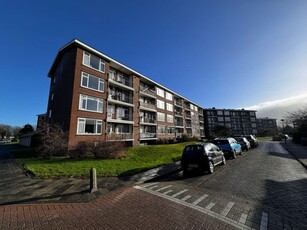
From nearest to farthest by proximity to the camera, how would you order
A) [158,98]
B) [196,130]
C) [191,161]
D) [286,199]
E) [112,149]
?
[286,199] < [191,161] < [112,149] < [158,98] < [196,130]

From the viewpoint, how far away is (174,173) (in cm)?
991

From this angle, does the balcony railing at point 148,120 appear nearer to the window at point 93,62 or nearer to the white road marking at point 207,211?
the window at point 93,62

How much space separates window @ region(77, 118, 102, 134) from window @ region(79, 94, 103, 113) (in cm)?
138

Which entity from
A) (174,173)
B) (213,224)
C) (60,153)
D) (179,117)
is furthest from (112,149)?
(179,117)

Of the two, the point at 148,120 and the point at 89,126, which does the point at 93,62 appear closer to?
the point at 89,126

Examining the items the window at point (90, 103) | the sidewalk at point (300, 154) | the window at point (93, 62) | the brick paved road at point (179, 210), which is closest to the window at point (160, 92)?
the window at point (93, 62)

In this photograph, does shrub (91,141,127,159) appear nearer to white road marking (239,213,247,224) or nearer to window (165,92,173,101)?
white road marking (239,213,247,224)

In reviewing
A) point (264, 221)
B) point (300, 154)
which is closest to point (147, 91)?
point (300, 154)

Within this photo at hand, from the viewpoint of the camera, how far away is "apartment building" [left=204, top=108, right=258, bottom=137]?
3233 inches

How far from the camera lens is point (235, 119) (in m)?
87.6

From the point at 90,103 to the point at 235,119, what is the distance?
3424 inches

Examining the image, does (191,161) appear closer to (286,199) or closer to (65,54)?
(286,199)

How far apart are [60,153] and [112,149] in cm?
512

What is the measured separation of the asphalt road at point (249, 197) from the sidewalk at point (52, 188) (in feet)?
4.81
